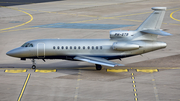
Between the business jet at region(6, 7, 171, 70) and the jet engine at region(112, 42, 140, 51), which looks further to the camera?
the business jet at region(6, 7, 171, 70)

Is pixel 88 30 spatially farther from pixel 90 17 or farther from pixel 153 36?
pixel 153 36

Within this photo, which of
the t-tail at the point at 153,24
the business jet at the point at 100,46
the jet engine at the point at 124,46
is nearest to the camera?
the jet engine at the point at 124,46

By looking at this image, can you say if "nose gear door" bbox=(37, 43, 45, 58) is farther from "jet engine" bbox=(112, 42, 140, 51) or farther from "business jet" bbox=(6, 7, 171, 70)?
"jet engine" bbox=(112, 42, 140, 51)

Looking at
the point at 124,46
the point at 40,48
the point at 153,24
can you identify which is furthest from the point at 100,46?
the point at 40,48

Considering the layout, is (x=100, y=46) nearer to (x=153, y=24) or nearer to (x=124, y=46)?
(x=124, y=46)

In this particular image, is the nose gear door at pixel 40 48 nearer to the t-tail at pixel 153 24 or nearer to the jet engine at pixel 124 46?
the jet engine at pixel 124 46

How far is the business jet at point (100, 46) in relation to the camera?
36.4m

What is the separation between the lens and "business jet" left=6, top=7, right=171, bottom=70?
36406 mm

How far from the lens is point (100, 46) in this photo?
36.4 m

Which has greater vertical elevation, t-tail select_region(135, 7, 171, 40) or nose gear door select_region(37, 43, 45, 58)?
t-tail select_region(135, 7, 171, 40)

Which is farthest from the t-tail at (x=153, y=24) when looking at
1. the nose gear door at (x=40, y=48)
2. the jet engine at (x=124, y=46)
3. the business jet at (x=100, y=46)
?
the nose gear door at (x=40, y=48)

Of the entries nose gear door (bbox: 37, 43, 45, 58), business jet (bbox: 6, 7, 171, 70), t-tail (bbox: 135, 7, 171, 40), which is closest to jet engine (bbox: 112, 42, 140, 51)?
business jet (bbox: 6, 7, 171, 70)

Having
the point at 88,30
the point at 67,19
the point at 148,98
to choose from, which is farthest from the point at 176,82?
the point at 67,19

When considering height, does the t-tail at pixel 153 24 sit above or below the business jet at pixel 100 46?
above
